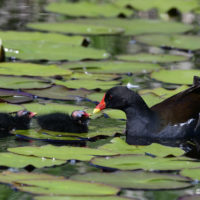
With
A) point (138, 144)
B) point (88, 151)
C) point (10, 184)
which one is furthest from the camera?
point (138, 144)

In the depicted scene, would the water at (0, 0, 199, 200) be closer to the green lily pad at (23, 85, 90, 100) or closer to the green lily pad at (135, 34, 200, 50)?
the green lily pad at (135, 34, 200, 50)

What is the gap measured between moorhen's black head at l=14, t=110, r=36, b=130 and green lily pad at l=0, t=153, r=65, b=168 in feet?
2.57

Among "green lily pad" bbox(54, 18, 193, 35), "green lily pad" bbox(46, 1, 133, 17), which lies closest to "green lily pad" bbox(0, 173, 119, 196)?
"green lily pad" bbox(54, 18, 193, 35)

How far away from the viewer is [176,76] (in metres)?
7.42

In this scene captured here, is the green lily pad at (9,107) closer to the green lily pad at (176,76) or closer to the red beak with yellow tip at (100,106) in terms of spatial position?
the red beak with yellow tip at (100,106)

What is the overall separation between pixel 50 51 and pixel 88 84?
120 cm

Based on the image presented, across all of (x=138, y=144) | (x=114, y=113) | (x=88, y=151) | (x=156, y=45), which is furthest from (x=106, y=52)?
(x=88, y=151)

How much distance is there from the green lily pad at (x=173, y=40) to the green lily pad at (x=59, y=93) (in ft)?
7.35

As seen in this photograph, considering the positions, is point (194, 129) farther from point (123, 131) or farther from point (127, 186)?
point (127, 186)

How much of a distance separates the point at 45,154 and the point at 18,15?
564 centimetres

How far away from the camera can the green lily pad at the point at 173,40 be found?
28.6 ft

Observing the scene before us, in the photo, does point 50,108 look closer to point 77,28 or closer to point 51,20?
point 77,28

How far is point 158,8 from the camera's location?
11.3 m

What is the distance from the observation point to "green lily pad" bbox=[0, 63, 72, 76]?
7.15 m
